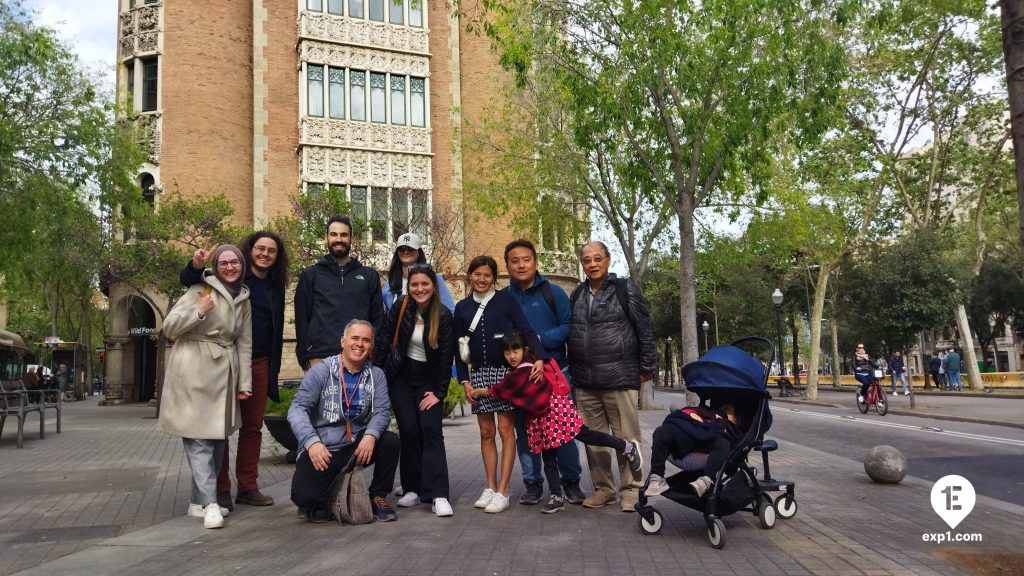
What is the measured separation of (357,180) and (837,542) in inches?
1054

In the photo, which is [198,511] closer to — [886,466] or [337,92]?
[886,466]

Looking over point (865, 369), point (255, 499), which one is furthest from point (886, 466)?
point (865, 369)

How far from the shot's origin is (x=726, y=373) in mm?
5465

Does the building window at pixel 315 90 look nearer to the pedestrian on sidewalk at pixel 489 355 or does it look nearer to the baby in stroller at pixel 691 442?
the pedestrian on sidewalk at pixel 489 355

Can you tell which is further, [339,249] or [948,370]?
[948,370]

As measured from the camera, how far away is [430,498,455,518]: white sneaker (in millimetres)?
5918

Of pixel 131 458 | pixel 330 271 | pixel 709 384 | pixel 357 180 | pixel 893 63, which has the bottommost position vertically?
pixel 131 458

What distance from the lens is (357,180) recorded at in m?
30.0

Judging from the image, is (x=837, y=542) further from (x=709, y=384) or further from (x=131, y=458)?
(x=131, y=458)

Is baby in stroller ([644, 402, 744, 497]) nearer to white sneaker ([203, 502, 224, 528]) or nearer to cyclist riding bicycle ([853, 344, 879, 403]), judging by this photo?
white sneaker ([203, 502, 224, 528])

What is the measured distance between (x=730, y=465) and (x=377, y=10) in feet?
94.9

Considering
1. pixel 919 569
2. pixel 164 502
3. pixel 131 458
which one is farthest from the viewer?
pixel 131 458

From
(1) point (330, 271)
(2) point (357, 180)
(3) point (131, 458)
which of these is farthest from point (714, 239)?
(1) point (330, 271)

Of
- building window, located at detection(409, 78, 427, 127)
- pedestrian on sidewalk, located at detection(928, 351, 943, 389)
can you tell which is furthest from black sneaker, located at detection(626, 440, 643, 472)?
pedestrian on sidewalk, located at detection(928, 351, 943, 389)
